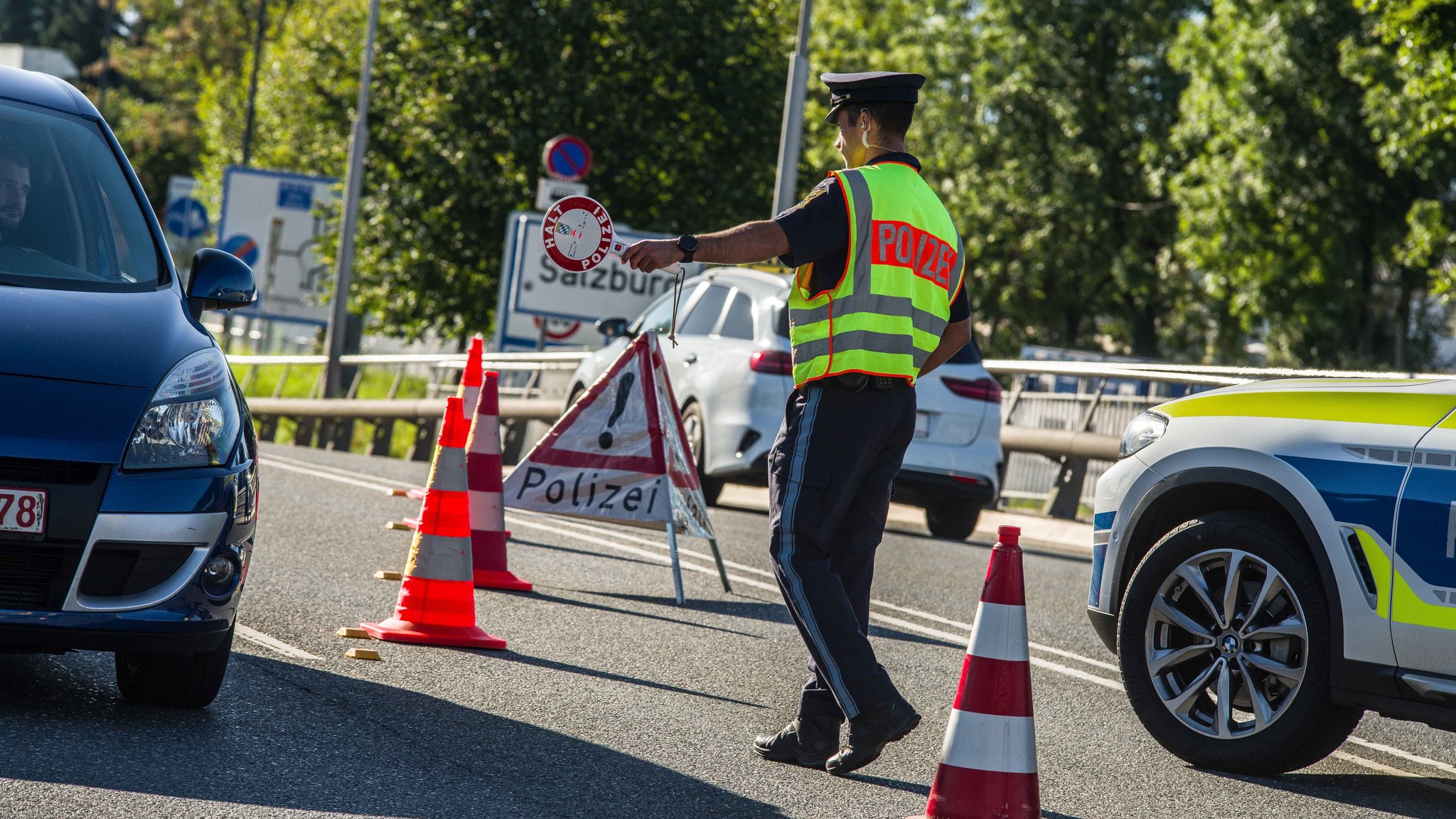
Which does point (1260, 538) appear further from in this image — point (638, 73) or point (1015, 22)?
point (1015, 22)

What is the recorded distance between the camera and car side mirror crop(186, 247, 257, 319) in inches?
216

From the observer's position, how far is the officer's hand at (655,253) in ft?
15.6

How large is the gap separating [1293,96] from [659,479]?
95.1 feet

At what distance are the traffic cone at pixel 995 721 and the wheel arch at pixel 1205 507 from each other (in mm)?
1274

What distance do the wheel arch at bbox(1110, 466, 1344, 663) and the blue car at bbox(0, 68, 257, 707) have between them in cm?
284

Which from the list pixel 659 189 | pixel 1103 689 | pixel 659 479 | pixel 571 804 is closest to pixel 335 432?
pixel 659 189

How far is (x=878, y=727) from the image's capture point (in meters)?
4.91

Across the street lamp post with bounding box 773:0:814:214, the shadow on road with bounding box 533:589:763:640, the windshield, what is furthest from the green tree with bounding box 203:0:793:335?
the windshield

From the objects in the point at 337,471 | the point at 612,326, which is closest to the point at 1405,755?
the point at 612,326

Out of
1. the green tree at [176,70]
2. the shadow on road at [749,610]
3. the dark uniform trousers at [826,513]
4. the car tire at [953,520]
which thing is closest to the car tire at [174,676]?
the dark uniform trousers at [826,513]

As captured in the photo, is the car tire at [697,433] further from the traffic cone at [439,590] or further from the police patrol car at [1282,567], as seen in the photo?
the police patrol car at [1282,567]

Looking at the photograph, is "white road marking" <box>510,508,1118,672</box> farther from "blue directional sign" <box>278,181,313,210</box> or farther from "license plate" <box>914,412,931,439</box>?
"blue directional sign" <box>278,181,313,210</box>

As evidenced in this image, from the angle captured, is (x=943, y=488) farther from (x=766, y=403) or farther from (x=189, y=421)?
(x=189, y=421)

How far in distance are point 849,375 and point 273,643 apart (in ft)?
8.17
